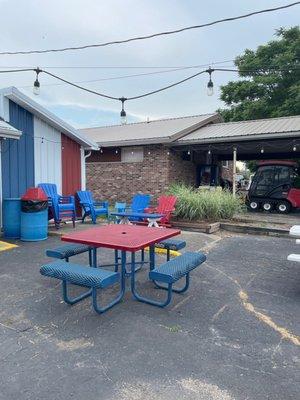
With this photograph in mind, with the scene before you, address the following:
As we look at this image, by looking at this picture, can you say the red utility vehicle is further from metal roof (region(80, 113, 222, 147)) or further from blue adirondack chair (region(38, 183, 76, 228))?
blue adirondack chair (region(38, 183, 76, 228))

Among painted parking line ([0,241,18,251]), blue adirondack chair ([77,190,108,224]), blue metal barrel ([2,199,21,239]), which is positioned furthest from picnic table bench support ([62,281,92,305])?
blue adirondack chair ([77,190,108,224])

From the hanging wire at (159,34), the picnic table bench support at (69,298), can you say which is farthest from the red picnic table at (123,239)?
the hanging wire at (159,34)

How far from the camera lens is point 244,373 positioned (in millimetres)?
2459

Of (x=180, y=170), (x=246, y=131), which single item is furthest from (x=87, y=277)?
(x=180, y=170)

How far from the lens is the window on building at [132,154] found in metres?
14.1

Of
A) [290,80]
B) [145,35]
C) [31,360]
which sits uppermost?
[290,80]

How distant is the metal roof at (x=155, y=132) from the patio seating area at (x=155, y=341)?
9051 mm

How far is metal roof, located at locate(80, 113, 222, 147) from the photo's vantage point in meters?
13.2

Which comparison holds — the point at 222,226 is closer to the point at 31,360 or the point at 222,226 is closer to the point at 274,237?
the point at 274,237

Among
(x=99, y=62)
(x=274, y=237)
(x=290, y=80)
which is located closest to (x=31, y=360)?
(x=274, y=237)

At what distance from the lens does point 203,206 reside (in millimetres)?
9102

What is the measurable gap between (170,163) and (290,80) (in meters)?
13.4

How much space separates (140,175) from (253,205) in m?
4.85

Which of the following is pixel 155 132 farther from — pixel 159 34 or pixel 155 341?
pixel 155 341
